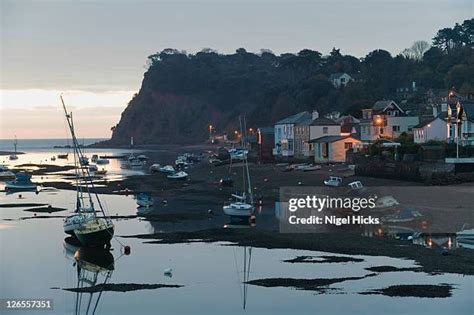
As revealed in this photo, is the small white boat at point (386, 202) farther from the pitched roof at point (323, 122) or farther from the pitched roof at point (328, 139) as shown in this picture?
the pitched roof at point (323, 122)

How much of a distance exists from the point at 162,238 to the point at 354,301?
49.9ft

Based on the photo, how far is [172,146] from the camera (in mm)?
181750

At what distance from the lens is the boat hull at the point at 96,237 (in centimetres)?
3666

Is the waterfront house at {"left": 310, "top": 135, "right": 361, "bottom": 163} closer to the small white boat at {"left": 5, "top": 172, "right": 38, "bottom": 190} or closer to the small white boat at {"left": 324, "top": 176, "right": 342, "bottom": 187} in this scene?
the small white boat at {"left": 324, "top": 176, "right": 342, "bottom": 187}

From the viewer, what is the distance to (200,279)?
2969cm

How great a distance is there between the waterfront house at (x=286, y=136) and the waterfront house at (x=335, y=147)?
10107 millimetres

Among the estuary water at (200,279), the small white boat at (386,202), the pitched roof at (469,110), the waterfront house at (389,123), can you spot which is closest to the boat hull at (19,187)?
the estuary water at (200,279)

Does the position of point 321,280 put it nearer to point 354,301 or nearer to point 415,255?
point 354,301

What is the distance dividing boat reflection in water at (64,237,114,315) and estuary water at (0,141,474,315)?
41 millimetres

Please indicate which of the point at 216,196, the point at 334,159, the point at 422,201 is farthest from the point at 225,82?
the point at 422,201

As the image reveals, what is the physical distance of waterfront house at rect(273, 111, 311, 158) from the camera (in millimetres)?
89812

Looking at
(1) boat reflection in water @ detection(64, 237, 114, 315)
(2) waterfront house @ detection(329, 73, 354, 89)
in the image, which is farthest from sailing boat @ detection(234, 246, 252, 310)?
(2) waterfront house @ detection(329, 73, 354, 89)

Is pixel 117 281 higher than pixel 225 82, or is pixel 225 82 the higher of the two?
pixel 225 82

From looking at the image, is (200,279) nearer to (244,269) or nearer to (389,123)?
(244,269)
